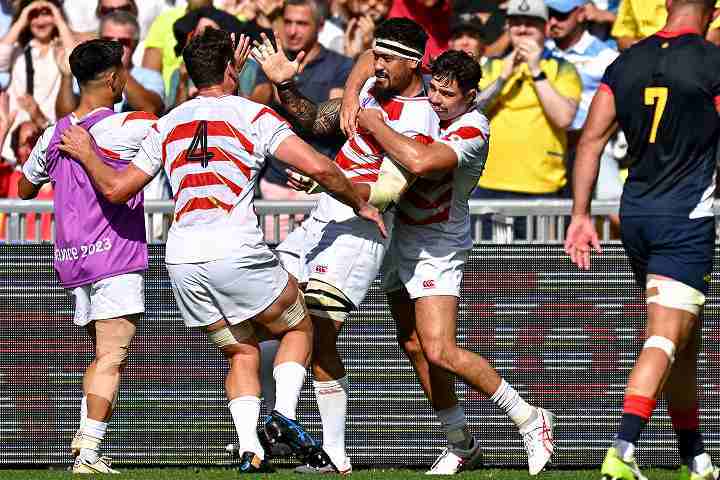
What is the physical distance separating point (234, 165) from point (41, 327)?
265cm

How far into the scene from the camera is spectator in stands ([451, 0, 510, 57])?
13445 millimetres

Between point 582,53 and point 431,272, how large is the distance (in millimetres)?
4358

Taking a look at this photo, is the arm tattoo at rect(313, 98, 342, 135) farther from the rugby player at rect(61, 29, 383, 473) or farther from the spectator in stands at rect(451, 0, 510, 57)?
the spectator in stands at rect(451, 0, 510, 57)

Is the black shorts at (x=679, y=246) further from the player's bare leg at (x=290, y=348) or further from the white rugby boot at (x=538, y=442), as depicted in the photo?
the player's bare leg at (x=290, y=348)

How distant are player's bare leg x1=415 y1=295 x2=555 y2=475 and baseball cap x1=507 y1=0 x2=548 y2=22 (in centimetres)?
408

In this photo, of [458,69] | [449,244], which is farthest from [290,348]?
[458,69]

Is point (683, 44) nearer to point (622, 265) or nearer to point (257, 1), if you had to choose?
point (622, 265)

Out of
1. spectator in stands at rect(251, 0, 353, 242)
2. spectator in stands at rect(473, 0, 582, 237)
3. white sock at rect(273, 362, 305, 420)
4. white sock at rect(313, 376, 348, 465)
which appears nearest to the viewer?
white sock at rect(273, 362, 305, 420)

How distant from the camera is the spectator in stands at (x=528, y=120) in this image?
12617 millimetres

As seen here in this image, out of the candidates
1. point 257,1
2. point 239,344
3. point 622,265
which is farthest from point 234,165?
point 257,1

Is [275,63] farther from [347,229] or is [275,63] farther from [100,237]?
[100,237]

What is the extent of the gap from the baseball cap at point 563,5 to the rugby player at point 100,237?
4.72 meters

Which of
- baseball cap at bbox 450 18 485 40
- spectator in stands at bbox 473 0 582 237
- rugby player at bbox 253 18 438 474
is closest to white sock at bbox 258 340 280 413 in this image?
rugby player at bbox 253 18 438 474

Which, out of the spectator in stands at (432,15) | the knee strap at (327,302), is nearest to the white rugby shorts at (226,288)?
the knee strap at (327,302)
